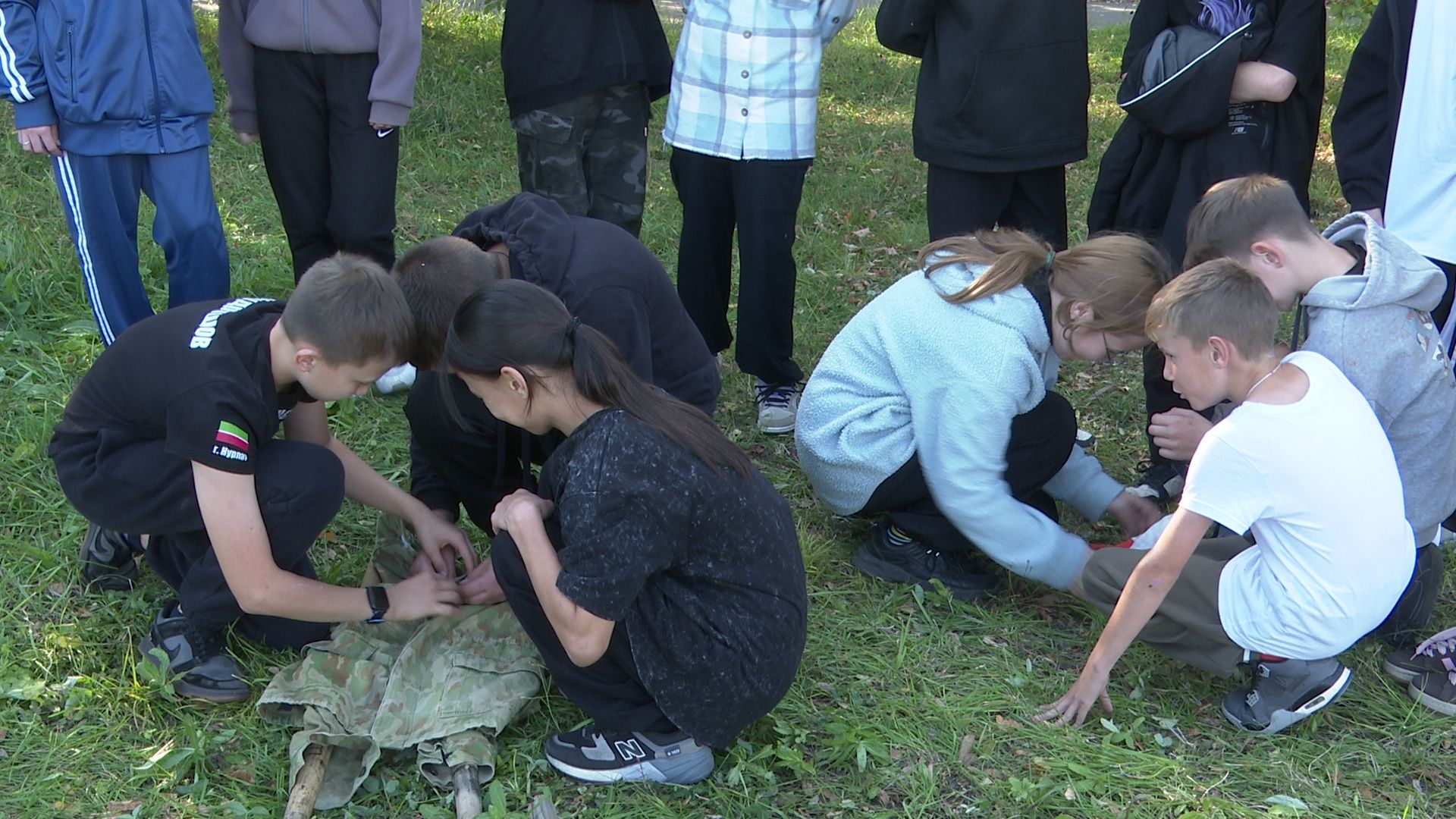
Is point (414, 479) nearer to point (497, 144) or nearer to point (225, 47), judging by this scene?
point (225, 47)

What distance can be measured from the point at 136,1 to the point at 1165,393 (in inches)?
121

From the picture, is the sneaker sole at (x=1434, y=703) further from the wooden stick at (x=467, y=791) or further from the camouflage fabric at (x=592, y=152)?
the camouflage fabric at (x=592, y=152)

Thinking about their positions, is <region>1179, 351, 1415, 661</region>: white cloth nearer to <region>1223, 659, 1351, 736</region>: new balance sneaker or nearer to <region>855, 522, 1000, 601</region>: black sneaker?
<region>1223, 659, 1351, 736</region>: new balance sneaker

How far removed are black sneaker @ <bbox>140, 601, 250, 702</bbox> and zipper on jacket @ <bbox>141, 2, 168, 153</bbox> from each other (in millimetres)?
1529

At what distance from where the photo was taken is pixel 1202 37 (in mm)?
3389

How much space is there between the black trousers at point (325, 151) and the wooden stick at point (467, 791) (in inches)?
77.0

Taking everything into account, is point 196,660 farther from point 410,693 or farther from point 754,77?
point 754,77

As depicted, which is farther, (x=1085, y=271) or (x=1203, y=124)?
(x=1203, y=124)

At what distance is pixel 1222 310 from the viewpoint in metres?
2.50

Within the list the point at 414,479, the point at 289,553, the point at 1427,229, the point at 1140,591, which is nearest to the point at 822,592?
the point at 1140,591

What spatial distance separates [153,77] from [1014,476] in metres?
2.58

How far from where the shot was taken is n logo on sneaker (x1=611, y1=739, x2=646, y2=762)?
2465 mm

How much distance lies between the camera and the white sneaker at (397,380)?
156 inches

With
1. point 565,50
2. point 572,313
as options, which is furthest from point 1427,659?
point 565,50
